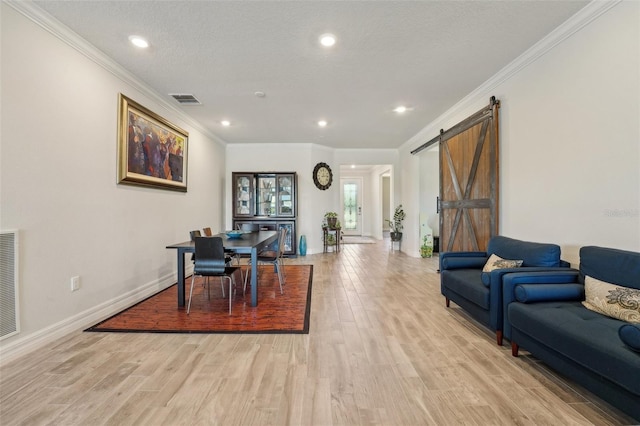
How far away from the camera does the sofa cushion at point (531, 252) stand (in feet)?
8.09

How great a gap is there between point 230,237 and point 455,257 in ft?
9.42

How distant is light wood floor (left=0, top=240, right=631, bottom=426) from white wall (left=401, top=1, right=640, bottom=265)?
49.5 inches

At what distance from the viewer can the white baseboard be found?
212cm

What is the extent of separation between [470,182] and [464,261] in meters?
1.35

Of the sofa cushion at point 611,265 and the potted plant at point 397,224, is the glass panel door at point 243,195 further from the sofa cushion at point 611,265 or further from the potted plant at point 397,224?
the sofa cushion at point 611,265

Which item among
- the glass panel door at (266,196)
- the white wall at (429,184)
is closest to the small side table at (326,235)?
the glass panel door at (266,196)

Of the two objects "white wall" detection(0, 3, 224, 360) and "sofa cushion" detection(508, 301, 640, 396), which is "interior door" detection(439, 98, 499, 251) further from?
"white wall" detection(0, 3, 224, 360)

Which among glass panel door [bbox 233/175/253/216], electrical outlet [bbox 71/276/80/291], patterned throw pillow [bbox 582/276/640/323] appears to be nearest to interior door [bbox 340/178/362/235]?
glass panel door [bbox 233/175/253/216]

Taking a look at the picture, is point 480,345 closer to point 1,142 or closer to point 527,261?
point 527,261

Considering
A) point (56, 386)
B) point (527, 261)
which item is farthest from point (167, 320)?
point (527, 261)

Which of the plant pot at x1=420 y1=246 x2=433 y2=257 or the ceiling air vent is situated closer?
the ceiling air vent

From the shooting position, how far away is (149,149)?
3771 millimetres

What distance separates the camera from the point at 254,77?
3.41 m

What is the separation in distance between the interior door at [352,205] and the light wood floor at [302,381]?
8.51 meters
